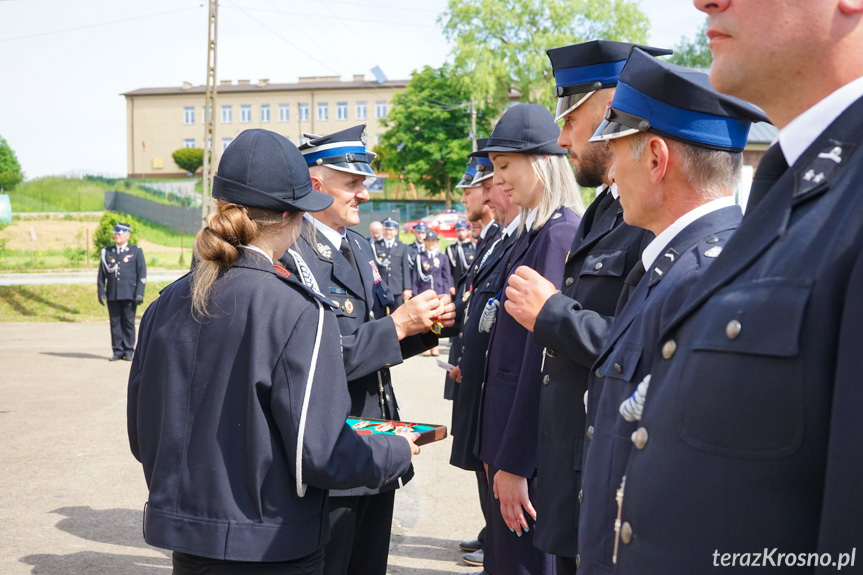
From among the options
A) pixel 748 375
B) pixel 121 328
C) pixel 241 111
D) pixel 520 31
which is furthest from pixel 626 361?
pixel 241 111

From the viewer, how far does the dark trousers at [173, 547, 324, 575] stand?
8.06 feet

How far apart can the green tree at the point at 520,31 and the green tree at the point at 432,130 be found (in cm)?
876

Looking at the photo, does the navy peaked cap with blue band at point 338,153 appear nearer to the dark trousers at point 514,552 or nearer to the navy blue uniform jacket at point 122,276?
the dark trousers at point 514,552

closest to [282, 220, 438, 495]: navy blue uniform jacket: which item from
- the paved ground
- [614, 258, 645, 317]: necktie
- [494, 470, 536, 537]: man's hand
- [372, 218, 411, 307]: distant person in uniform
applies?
[494, 470, 536, 537]: man's hand

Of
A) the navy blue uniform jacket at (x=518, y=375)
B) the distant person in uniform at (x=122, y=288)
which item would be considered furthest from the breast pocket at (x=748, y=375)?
the distant person in uniform at (x=122, y=288)

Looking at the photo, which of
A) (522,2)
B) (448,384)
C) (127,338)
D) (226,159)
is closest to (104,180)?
(522,2)

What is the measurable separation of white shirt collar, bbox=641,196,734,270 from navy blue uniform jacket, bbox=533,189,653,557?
0.47 meters

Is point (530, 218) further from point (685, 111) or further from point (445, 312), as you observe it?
point (685, 111)

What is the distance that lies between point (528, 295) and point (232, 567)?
1271 mm

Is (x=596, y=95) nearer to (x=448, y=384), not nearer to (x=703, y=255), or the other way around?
(x=703, y=255)

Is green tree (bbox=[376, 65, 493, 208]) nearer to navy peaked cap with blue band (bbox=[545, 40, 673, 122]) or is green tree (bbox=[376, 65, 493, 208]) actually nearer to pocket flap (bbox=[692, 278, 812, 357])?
navy peaked cap with blue band (bbox=[545, 40, 673, 122])

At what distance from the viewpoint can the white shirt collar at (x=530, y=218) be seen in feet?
→ 11.9

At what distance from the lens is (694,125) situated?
6.65ft

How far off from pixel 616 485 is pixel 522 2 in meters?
46.9
